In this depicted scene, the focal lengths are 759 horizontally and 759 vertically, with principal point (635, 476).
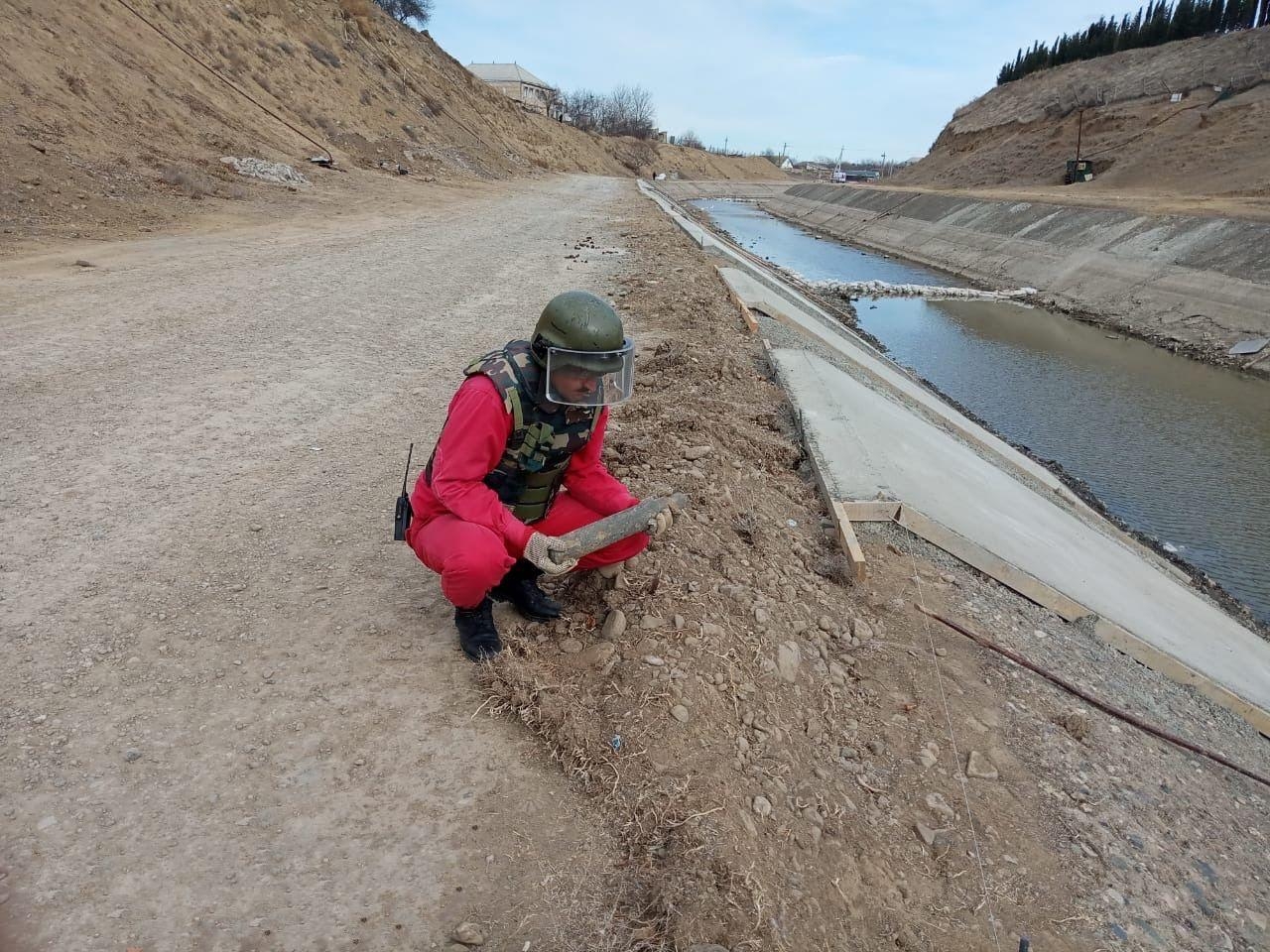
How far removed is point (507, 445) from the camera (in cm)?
331

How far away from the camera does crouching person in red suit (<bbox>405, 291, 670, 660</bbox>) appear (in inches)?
122

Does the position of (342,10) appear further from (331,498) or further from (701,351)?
(331,498)

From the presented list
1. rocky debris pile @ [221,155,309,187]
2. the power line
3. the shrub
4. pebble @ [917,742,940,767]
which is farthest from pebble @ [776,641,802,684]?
the shrub

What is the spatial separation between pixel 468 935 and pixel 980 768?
262cm

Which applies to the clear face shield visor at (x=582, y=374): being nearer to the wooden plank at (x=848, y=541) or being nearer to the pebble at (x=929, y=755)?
the pebble at (x=929, y=755)

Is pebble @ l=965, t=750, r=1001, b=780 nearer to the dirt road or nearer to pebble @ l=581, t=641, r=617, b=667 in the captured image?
pebble @ l=581, t=641, r=617, b=667

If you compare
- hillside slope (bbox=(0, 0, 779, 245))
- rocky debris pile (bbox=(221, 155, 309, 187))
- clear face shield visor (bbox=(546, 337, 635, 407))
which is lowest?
clear face shield visor (bbox=(546, 337, 635, 407))

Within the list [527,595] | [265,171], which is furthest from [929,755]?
[265,171]

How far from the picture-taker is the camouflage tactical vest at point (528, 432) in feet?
10.5

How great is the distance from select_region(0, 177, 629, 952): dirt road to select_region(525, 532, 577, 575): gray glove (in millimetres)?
607

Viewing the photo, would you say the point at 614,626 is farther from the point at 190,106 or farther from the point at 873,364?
the point at 190,106

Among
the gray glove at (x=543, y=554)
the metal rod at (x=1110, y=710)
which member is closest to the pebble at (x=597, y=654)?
→ the gray glove at (x=543, y=554)

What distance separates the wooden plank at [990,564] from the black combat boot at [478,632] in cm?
367

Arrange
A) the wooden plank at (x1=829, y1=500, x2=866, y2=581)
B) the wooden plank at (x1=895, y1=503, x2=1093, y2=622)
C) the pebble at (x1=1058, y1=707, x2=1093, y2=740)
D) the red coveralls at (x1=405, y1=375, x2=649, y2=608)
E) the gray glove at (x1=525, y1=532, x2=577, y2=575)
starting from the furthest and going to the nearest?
the wooden plank at (x1=895, y1=503, x2=1093, y2=622) → the wooden plank at (x1=829, y1=500, x2=866, y2=581) → the pebble at (x1=1058, y1=707, x2=1093, y2=740) → the gray glove at (x1=525, y1=532, x2=577, y2=575) → the red coveralls at (x1=405, y1=375, x2=649, y2=608)
